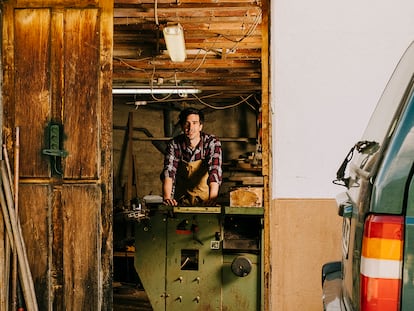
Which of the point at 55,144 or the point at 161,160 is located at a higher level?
the point at 55,144

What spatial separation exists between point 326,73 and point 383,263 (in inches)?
98.3

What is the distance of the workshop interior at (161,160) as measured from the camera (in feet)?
18.7

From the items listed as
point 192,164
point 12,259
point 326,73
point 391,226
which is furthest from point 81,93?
point 192,164

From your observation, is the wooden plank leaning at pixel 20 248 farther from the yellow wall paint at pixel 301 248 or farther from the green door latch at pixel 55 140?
the yellow wall paint at pixel 301 248

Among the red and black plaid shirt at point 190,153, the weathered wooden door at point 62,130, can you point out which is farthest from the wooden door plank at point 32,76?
the red and black plaid shirt at point 190,153

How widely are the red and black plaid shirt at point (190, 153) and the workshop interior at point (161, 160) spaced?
0.49 m

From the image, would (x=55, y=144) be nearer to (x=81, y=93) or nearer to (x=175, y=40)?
(x=81, y=93)

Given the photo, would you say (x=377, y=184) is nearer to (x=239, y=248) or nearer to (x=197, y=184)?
(x=239, y=248)

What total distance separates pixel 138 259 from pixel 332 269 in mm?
2863

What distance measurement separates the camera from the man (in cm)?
676

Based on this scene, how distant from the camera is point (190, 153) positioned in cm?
711

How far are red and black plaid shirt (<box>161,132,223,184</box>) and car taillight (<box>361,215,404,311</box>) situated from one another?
4.77 meters

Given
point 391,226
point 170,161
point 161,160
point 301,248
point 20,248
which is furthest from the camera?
point 161,160

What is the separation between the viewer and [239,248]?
5.67 metres
